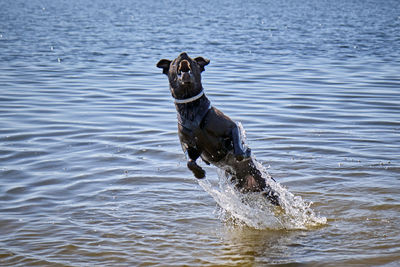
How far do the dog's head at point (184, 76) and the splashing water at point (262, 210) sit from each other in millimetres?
1381

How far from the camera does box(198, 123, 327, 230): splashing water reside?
7156mm

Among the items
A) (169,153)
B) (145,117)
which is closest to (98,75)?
(145,117)

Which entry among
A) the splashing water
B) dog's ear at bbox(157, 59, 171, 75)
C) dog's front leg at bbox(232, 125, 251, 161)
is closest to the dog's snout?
dog's ear at bbox(157, 59, 171, 75)

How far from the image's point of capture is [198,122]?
611cm

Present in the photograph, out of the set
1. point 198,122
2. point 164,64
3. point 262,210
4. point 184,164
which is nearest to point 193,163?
point 198,122

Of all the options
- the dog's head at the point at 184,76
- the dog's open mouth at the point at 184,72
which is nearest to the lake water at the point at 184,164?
the dog's head at the point at 184,76

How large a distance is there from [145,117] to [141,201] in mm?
4894

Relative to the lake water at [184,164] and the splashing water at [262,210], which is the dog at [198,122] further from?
the lake water at [184,164]

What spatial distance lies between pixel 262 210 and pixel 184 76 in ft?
7.20

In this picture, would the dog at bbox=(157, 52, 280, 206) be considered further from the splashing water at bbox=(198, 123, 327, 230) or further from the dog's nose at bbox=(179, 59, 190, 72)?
the splashing water at bbox=(198, 123, 327, 230)

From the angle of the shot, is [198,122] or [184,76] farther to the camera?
[198,122]

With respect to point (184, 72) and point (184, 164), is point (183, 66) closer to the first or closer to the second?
point (184, 72)

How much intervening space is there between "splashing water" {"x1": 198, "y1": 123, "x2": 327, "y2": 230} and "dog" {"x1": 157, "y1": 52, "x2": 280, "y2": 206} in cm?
80

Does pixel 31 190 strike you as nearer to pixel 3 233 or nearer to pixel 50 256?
pixel 3 233
